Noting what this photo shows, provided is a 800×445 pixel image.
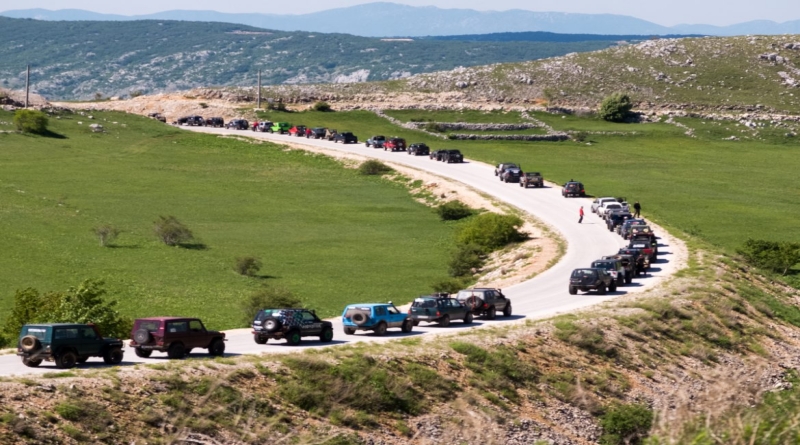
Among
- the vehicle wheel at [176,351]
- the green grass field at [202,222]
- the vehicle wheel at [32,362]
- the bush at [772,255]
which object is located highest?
the vehicle wheel at [32,362]

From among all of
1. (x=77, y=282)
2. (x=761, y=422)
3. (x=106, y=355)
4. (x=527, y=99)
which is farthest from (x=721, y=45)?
(x=761, y=422)

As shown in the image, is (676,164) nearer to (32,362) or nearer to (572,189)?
(572,189)

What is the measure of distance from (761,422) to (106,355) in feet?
72.5

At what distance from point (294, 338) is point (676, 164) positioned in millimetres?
89332

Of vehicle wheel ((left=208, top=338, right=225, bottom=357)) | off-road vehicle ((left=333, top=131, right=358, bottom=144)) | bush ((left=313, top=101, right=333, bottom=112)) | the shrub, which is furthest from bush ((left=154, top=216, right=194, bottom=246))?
bush ((left=313, top=101, right=333, bottom=112))

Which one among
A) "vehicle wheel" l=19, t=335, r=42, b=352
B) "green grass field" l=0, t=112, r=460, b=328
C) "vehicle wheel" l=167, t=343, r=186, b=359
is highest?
"vehicle wheel" l=19, t=335, r=42, b=352

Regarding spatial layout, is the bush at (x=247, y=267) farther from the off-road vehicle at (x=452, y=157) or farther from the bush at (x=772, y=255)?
the off-road vehicle at (x=452, y=157)

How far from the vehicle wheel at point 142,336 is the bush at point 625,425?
47.5ft

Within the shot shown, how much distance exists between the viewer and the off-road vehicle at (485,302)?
5012 cm

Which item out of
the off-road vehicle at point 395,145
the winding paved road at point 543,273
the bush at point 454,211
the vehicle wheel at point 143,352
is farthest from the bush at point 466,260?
the off-road vehicle at point 395,145

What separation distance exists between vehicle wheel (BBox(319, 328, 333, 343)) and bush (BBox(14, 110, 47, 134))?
9322 cm

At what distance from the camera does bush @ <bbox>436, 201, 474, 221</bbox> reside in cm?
9125

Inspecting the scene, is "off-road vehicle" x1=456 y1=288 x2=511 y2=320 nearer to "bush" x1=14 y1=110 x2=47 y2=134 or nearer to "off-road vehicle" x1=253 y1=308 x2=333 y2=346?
"off-road vehicle" x1=253 y1=308 x2=333 y2=346

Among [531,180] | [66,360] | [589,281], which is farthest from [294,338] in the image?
[531,180]
